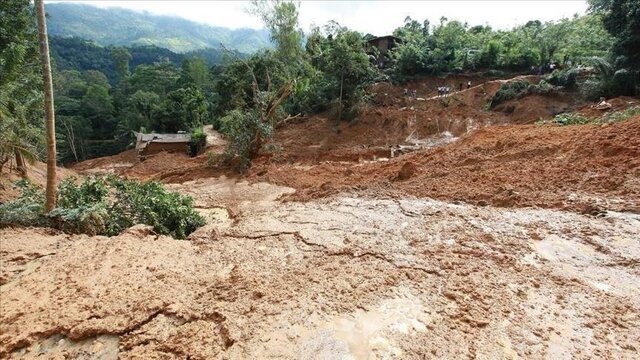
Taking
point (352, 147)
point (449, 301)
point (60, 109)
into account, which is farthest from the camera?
point (60, 109)

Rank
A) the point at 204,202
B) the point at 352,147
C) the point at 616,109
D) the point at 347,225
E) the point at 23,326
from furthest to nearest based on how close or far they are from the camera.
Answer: the point at 352,147
the point at 616,109
the point at 204,202
the point at 347,225
the point at 23,326

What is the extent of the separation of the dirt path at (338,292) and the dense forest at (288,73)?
611 centimetres

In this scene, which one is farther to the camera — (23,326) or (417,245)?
(417,245)

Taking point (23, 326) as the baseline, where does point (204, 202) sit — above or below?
below

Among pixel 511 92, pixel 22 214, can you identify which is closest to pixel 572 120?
pixel 511 92

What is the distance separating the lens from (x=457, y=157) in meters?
9.12

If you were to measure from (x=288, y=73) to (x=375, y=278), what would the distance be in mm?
14790

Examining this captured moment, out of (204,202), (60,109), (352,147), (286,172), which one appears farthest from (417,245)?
(60,109)

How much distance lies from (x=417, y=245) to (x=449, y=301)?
3.95 ft

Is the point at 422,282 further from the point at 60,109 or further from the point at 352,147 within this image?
the point at 60,109

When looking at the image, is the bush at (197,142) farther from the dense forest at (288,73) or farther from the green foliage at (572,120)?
the green foliage at (572,120)

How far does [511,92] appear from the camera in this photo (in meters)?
17.1

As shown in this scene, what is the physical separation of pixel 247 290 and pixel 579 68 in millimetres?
19475

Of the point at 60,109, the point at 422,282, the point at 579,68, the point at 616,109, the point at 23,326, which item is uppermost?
the point at 579,68
